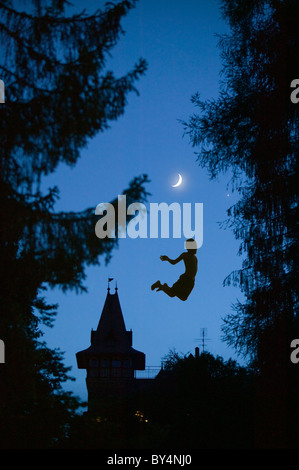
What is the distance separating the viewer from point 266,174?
1016cm

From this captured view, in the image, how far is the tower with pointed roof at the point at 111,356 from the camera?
41062mm

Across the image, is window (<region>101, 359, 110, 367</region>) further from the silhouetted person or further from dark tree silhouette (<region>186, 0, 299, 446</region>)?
the silhouetted person

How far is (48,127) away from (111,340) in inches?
1461

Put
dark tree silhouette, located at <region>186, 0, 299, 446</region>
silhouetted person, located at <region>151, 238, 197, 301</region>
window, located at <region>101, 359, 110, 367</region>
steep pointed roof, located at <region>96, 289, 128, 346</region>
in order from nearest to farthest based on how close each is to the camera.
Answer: silhouetted person, located at <region>151, 238, 197, 301</region>
dark tree silhouette, located at <region>186, 0, 299, 446</region>
window, located at <region>101, 359, 110, 367</region>
steep pointed roof, located at <region>96, 289, 128, 346</region>

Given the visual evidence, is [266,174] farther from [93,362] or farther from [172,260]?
[93,362]

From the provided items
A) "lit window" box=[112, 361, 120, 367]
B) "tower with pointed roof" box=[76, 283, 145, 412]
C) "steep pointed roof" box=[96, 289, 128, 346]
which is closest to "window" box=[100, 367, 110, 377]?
"tower with pointed roof" box=[76, 283, 145, 412]

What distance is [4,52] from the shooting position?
7016 millimetres

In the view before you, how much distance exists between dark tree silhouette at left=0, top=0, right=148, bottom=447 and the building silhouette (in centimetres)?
3413

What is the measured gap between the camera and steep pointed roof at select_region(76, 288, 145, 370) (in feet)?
138

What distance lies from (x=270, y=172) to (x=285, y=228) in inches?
42.2

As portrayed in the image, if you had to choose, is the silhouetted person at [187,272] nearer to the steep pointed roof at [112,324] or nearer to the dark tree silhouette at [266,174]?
the dark tree silhouette at [266,174]

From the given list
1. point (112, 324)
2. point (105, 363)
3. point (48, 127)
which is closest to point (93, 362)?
point (105, 363)

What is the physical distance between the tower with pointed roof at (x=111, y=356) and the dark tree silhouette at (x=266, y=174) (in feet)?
103

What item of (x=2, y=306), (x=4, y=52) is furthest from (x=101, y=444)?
(x=4, y=52)
